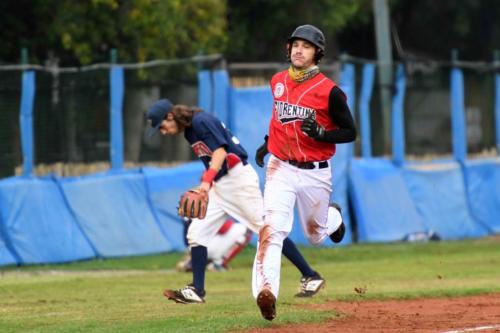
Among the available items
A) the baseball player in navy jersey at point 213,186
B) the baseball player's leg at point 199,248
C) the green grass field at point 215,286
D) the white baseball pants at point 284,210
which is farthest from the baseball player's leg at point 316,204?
the baseball player's leg at point 199,248

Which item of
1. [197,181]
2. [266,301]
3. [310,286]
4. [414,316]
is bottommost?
[197,181]

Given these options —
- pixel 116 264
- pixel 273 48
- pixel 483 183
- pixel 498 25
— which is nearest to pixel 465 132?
pixel 483 183

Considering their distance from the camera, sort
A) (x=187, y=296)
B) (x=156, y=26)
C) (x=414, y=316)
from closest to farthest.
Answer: (x=414, y=316) < (x=187, y=296) < (x=156, y=26)

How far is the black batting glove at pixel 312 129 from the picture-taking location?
926 cm

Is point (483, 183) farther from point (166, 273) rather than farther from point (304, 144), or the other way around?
point (304, 144)

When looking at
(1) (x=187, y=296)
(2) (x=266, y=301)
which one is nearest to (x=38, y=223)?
(1) (x=187, y=296)

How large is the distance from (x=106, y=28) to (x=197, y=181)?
21.4ft

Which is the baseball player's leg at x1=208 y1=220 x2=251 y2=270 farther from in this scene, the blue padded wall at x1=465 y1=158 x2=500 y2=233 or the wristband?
the blue padded wall at x1=465 y1=158 x2=500 y2=233

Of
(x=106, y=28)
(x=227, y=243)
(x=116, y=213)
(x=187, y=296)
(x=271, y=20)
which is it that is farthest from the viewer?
(x=271, y=20)

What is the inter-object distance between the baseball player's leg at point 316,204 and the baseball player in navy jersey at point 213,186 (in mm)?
1070

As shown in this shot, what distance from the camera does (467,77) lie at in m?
23.6

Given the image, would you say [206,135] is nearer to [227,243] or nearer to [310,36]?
[310,36]

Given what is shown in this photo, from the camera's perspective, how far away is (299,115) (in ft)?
31.2

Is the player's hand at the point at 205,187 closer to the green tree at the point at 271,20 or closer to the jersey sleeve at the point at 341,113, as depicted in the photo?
the jersey sleeve at the point at 341,113
